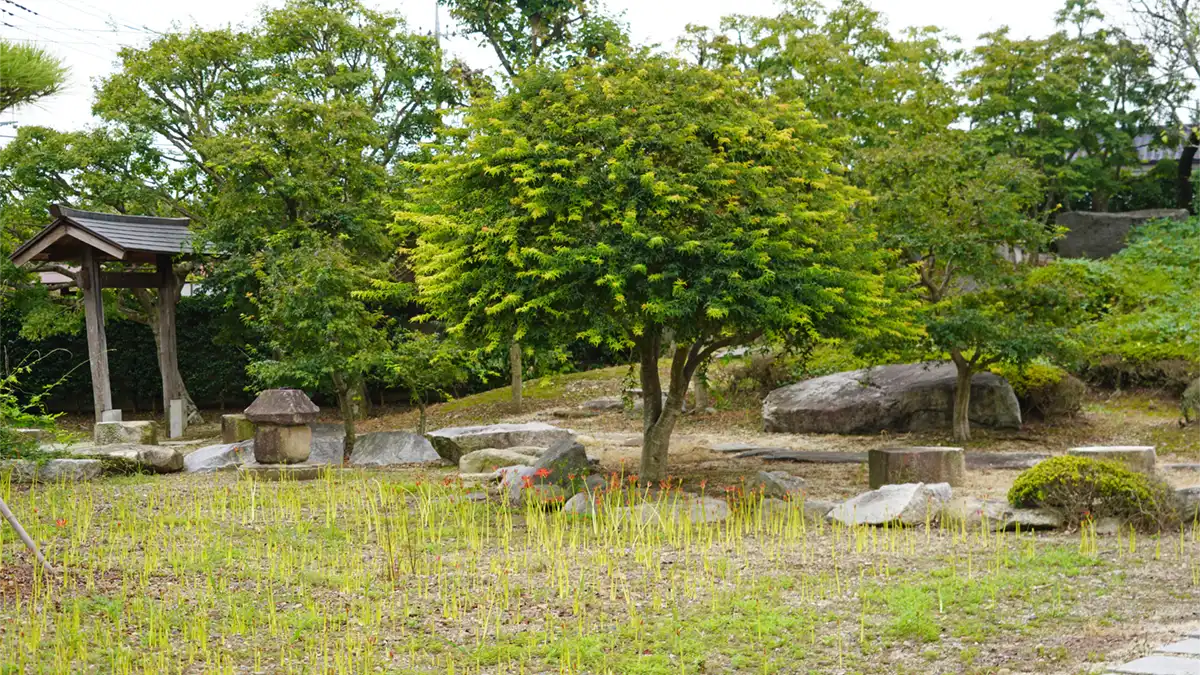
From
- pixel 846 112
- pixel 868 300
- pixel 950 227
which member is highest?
pixel 846 112

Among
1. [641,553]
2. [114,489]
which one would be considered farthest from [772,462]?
[114,489]

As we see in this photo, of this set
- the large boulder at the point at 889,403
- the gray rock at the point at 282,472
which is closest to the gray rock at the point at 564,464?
the gray rock at the point at 282,472

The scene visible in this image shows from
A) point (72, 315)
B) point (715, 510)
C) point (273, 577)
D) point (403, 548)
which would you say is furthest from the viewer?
point (72, 315)

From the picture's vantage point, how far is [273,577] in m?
7.22

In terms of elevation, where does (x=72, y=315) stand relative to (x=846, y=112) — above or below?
below

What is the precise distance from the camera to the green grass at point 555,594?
213 inches

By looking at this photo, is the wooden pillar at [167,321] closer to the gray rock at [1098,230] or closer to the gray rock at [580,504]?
the gray rock at [580,504]

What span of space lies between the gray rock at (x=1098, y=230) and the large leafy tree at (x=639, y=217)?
18.5 metres

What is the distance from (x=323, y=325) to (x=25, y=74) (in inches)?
320

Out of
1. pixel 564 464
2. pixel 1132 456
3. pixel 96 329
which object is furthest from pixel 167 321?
pixel 1132 456

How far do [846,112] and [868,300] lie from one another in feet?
38.9

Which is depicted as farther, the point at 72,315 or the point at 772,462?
the point at 72,315

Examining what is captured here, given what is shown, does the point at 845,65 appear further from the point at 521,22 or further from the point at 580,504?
the point at 580,504

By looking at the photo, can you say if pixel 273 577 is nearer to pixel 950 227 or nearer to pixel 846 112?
pixel 950 227
